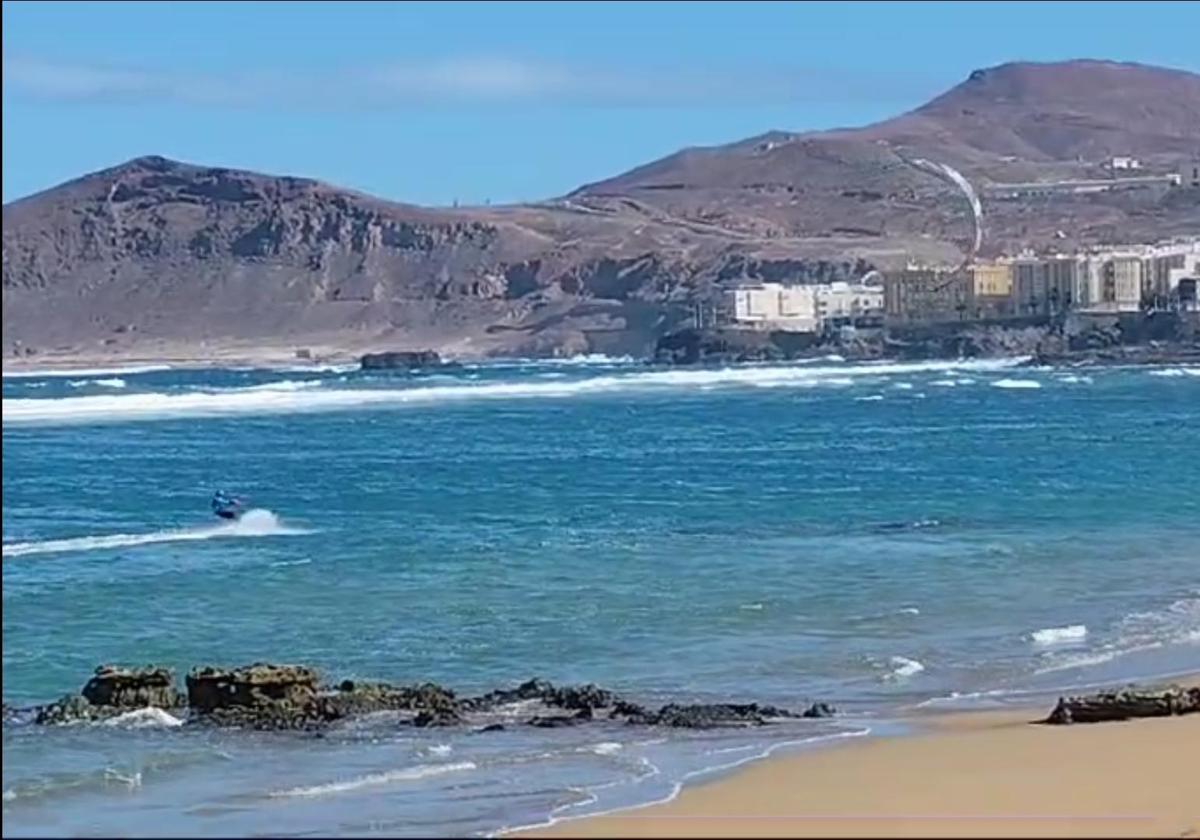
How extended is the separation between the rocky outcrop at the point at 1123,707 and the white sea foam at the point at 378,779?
10.7 feet

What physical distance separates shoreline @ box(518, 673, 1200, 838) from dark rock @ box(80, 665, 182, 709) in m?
3.66

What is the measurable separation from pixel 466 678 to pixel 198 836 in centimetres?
1094

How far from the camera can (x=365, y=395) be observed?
282ft

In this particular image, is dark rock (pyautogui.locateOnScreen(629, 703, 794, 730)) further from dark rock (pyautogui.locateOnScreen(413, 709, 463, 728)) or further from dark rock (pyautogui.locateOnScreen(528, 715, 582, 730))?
dark rock (pyautogui.locateOnScreen(413, 709, 463, 728))

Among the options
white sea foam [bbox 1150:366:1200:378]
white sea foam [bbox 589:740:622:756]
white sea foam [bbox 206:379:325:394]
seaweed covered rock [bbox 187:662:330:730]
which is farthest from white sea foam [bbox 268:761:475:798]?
white sea foam [bbox 206:379:325:394]

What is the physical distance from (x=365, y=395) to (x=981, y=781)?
76862 millimetres

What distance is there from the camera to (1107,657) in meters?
15.0

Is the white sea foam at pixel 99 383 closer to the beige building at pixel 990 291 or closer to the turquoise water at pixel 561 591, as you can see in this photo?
the beige building at pixel 990 291

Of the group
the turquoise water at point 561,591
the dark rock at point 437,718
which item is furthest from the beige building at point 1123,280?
the dark rock at point 437,718

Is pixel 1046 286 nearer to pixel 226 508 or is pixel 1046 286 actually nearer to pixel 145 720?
pixel 226 508

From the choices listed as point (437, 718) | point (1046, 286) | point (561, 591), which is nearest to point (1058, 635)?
point (561, 591)

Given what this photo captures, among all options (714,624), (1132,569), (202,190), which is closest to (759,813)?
(714,624)

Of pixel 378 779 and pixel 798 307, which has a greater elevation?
pixel 378 779

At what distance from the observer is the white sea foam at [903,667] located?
47.1 ft
